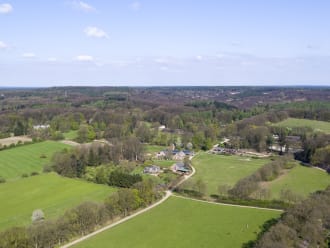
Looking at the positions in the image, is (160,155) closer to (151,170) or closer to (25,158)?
(151,170)

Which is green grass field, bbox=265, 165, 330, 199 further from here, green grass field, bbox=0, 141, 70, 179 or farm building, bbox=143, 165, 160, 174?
green grass field, bbox=0, 141, 70, 179

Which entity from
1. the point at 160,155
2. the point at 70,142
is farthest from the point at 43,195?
the point at 70,142

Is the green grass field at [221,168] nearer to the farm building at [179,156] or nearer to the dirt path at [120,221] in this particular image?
the farm building at [179,156]

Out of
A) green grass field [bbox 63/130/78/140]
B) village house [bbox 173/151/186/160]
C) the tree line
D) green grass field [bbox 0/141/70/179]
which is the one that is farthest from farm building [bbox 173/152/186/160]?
the tree line

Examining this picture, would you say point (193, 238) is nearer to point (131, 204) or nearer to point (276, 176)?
point (131, 204)

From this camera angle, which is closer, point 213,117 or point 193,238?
point 193,238

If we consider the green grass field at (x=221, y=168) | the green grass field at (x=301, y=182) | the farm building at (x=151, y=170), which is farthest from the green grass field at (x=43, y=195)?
the green grass field at (x=301, y=182)

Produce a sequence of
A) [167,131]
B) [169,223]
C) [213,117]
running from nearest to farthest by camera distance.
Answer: [169,223]
[167,131]
[213,117]

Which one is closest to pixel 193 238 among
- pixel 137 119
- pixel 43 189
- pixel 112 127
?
pixel 43 189
